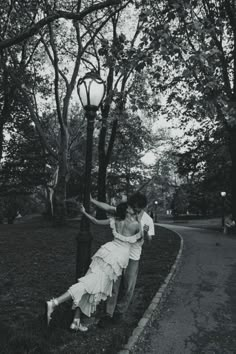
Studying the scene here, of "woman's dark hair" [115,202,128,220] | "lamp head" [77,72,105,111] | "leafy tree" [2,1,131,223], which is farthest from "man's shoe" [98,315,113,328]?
"leafy tree" [2,1,131,223]

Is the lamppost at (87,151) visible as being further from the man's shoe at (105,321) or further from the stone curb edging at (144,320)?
the stone curb edging at (144,320)

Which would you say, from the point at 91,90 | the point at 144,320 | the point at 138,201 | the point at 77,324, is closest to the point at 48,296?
the point at 77,324

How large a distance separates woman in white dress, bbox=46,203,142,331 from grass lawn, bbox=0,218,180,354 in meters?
0.31

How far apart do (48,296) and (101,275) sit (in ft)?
7.44

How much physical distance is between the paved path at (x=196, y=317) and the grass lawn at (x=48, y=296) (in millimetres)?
385

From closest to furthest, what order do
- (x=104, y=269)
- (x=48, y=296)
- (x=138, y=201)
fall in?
(x=104, y=269)
(x=138, y=201)
(x=48, y=296)

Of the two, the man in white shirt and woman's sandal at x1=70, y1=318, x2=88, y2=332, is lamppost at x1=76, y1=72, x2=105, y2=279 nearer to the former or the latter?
the man in white shirt

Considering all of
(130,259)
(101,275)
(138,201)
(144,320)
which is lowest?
(144,320)

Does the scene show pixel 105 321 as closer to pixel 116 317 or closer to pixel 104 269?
pixel 116 317

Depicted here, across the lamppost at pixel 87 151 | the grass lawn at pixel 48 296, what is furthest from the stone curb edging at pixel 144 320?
the lamppost at pixel 87 151

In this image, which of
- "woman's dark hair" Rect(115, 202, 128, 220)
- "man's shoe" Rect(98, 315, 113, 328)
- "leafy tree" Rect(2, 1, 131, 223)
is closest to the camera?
"man's shoe" Rect(98, 315, 113, 328)

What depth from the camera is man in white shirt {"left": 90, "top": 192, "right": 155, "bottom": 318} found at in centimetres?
489

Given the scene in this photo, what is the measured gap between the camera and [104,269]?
4.58 m

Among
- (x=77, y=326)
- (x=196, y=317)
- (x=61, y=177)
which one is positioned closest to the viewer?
(x=77, y=326)
